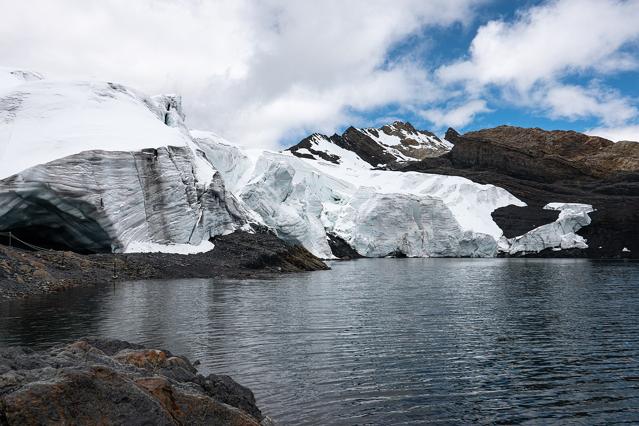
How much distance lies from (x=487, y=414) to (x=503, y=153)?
131 m

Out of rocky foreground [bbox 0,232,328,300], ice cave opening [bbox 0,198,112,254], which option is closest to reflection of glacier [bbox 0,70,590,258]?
ice cave opening [bbox 0,198,112,254]

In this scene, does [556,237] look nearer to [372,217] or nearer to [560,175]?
[372,217]

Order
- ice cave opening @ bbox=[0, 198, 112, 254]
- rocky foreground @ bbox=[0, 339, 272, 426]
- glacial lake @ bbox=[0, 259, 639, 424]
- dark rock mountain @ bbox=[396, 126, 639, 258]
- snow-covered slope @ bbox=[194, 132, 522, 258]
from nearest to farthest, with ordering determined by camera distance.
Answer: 1. rocky foreground @ bbox=[0, 339, 272, 426]
2. glacial lake @ bbox=[0, 259, 639, 424]
3. ice cave opening @ bbox=[0, 198, 112, 254]
4. snow-covered slope @ bbox=[194, 132, 522, 258]
5. dark rock mountain @ bbox=[396, 126, 639, 258]

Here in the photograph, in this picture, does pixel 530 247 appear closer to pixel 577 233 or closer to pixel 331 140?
pixel 577 233

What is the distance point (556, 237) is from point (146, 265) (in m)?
71.7

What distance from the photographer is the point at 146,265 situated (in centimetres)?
3656

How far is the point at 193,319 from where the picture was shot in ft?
64.1

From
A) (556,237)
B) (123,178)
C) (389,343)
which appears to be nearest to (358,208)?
(556,237)

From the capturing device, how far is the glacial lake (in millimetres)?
10125

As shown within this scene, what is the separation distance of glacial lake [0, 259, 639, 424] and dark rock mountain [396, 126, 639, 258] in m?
65.0

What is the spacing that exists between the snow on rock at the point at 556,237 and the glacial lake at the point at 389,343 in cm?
6017

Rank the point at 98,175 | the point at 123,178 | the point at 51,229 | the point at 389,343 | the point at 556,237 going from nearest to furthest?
the point at 389,343 → the point at 51,229 → the point at 98,175 → the point at 123,178 → the point at 556,237

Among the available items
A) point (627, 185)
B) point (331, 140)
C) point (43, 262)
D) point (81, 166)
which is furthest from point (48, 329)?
point (331, 140)

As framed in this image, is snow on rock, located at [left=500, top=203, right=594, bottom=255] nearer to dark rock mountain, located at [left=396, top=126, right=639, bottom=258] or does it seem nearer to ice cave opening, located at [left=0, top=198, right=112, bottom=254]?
dark rock mountain, located at [left=396, top=126, right=639, bottom=258]
